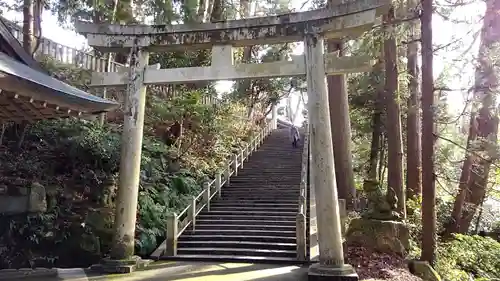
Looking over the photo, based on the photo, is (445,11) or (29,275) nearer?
(29,275)

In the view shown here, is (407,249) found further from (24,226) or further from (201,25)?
(24,226)

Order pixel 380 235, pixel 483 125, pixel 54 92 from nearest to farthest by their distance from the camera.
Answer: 1. pixel 54 92
2. pixel 380 235
3. pixel 483 125

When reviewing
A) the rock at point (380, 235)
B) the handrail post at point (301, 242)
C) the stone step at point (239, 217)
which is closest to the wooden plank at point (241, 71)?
the handrail post at point (301, 242)

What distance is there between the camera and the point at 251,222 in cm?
1062

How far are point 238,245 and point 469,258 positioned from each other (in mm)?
5832

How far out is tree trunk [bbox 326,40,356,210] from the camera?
42.2 ft

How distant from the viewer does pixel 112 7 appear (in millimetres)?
16531

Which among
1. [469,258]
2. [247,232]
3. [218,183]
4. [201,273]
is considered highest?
[218,183]

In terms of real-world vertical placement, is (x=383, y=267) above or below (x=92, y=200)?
below

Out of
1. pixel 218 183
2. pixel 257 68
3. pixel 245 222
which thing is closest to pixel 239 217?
pixel 245 222

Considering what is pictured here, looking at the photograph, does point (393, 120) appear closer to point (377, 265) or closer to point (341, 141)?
point (341, 141)

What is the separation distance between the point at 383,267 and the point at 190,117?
9770 mm

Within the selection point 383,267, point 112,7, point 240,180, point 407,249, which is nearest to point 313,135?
point 383,267

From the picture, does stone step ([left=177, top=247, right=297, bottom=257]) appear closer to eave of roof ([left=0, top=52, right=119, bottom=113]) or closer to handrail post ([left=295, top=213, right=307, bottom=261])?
handrail post ([left=295, top=213, right=307, bottom=261])
